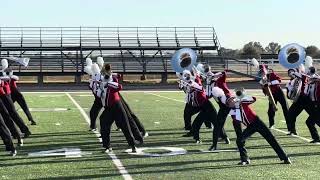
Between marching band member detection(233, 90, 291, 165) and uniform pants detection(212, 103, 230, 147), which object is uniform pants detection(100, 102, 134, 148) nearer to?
uniform pants detection(212, 103, 230, 147)

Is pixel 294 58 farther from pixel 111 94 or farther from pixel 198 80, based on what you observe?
pixel 111 94

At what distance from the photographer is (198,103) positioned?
11.1 meters

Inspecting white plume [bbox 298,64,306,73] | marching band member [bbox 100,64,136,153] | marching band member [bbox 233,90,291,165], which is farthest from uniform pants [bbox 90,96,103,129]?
marching band member [bbox 233,90,291,165]

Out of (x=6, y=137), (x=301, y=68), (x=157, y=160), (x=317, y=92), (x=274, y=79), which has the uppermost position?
(x=301, y=68)

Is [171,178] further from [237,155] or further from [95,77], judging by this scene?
[95,77]

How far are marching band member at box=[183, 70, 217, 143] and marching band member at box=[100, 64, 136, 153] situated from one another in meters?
1.71

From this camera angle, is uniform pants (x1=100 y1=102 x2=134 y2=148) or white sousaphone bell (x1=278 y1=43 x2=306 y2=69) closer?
uniform pants (x1=100 y1=102 x2=134 y2=148)

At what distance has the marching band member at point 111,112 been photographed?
9.45 m

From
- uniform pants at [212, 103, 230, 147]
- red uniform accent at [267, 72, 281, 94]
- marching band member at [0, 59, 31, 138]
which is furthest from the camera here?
red uniform accent at [267, 72, 281, 94]

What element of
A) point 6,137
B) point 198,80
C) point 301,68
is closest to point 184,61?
point 198,80

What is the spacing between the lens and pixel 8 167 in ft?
27.0

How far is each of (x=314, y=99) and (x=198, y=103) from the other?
7.22 feet

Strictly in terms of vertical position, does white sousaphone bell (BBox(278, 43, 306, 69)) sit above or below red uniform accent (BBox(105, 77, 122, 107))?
above

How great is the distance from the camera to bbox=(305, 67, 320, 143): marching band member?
1080 cm
